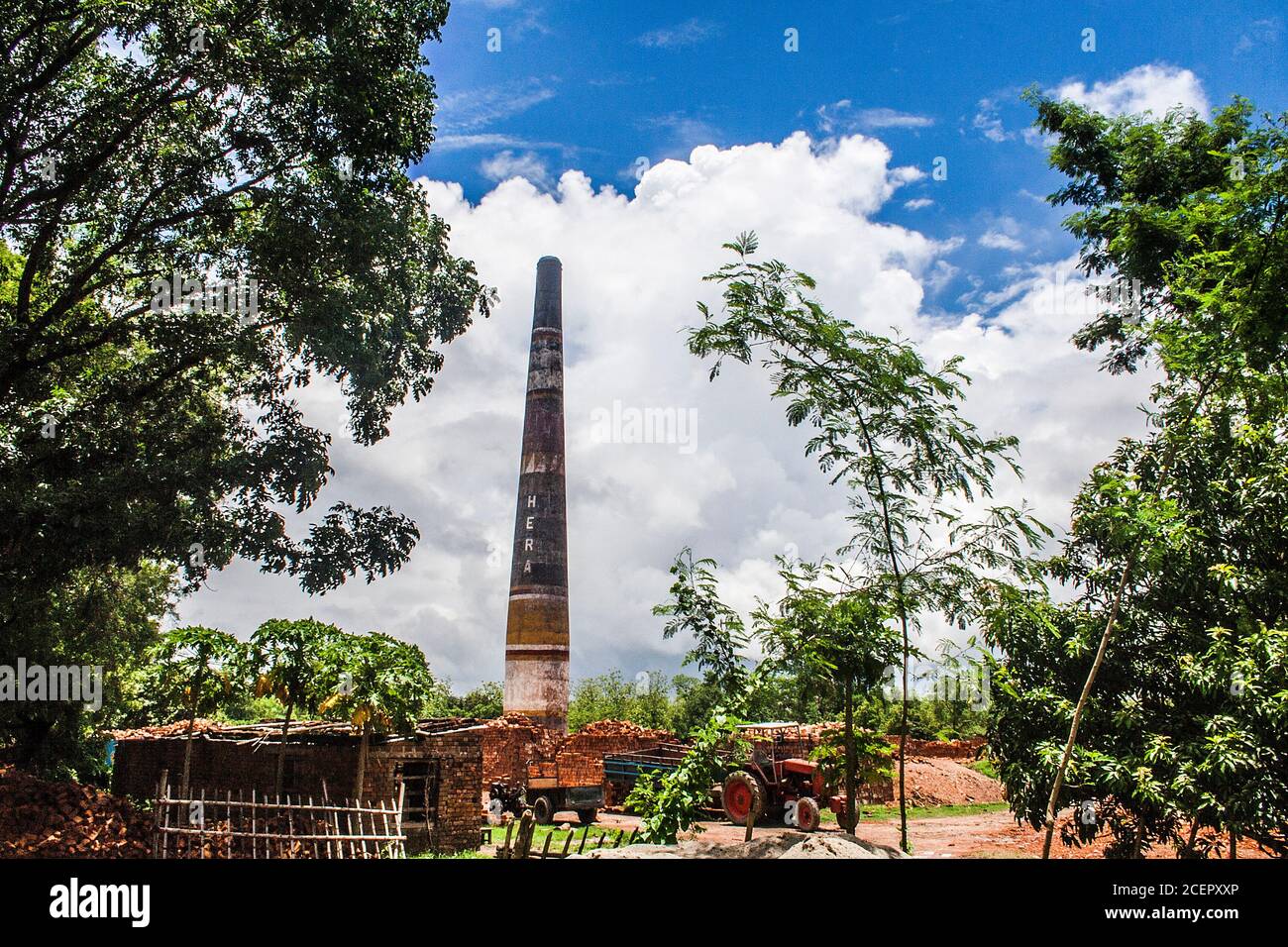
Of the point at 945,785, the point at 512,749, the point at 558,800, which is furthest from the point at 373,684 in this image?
the point at 945,785

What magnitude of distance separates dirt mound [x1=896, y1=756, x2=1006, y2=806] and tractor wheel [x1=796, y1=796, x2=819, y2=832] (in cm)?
1009

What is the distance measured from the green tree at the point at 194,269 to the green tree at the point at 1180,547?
40.4ft

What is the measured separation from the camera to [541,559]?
A: 2959 centimetres

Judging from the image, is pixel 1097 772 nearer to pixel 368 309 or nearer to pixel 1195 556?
pixel 1195 556

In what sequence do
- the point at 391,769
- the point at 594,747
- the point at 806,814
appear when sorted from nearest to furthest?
1. the point at 391,769
2. the point at 806,814
3. the point at 594,747

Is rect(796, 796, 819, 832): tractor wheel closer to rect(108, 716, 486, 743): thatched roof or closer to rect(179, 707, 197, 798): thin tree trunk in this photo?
rect(108, 716, 486, 743): thatched roof

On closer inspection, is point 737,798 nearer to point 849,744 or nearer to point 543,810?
point 543,810

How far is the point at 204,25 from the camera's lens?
1327 centimetres

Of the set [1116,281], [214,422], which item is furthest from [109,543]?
[1116,281]

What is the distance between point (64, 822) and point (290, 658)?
3.51 m

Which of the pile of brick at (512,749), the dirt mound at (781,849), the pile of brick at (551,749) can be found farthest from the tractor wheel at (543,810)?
the dirt mound at (781,849)

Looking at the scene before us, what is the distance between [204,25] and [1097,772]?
52.5 feet

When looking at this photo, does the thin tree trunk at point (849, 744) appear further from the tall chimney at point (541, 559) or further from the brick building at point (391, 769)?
the tall chimney at point (541, 559)
